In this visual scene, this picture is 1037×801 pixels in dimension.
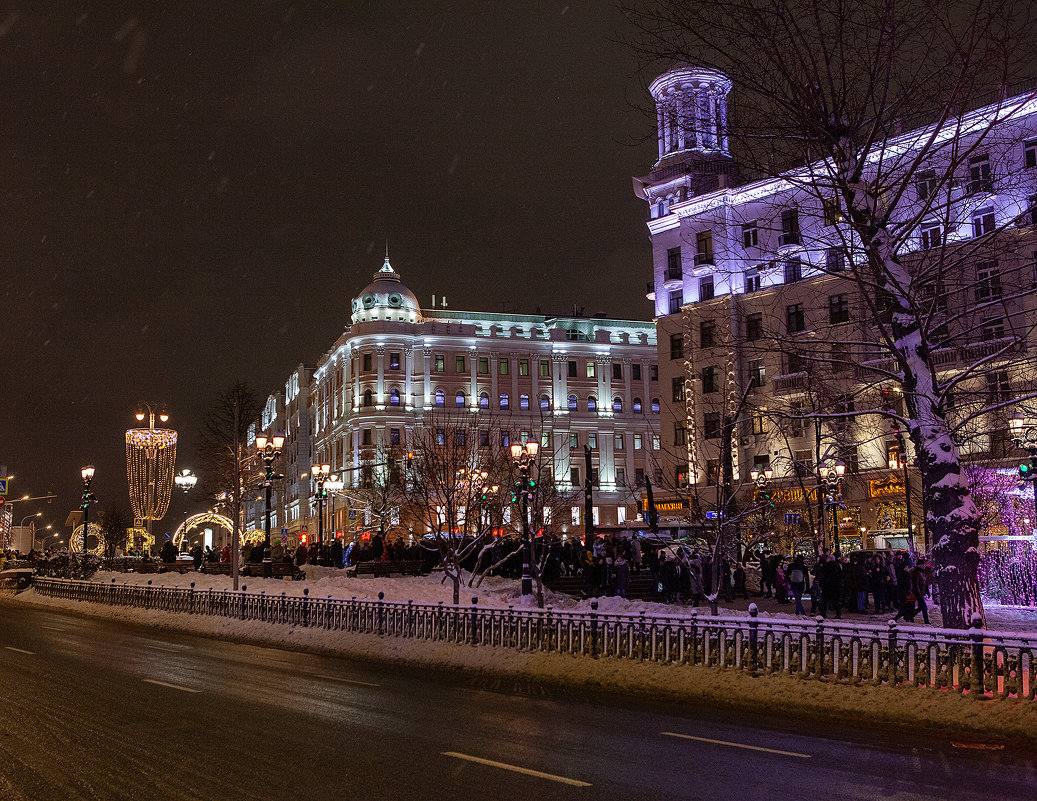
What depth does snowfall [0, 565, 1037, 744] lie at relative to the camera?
33.8ft

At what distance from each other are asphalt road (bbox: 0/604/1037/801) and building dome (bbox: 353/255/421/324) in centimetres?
7519

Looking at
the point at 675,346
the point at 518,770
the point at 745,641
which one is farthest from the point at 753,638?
the point at 675,346

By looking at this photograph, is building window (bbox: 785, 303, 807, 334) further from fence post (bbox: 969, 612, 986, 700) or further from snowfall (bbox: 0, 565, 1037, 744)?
fence post (bbox: 969, 612, 986, 700)

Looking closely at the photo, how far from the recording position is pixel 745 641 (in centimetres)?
1301

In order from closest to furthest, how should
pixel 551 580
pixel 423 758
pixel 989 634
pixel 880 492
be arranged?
pixel 423 758, pixel 989 634, pixel 551 580, pixel 880 492

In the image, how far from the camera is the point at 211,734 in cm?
964

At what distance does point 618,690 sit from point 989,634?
213 inches

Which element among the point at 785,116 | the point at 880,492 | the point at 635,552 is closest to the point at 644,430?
the point at 880,492

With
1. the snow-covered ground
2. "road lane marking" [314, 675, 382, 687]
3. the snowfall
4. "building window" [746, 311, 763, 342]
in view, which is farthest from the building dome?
"road lane marking" [314, 675, 382, 687]

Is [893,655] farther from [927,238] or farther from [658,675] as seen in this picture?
[927,238]

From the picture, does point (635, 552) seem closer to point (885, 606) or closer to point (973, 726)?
point (885, 606)

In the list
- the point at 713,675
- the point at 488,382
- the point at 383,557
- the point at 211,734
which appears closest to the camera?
the point at 211,734

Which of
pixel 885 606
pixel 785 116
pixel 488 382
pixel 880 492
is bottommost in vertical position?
pixel 885 606

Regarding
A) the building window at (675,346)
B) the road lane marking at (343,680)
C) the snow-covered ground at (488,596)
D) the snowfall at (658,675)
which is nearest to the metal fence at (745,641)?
the snowfall at (658,675)
